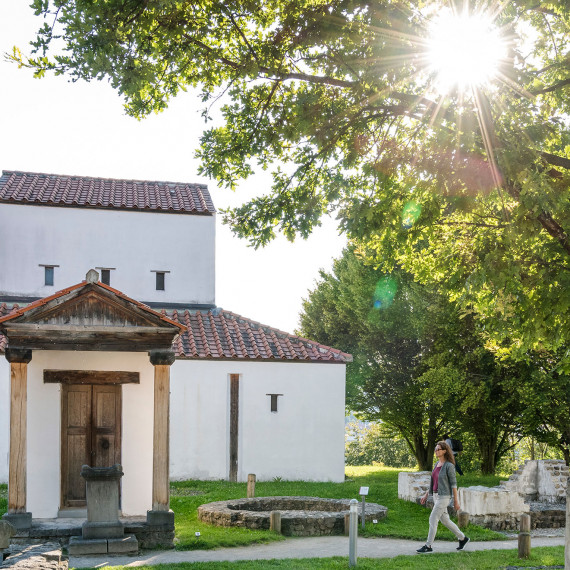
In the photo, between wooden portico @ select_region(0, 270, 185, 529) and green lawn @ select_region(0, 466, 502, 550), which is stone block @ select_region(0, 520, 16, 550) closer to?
wooden portico @ select_region(0, 270, 185, 529)

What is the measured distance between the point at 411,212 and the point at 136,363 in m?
6.86

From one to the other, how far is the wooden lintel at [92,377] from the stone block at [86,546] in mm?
A: 3457

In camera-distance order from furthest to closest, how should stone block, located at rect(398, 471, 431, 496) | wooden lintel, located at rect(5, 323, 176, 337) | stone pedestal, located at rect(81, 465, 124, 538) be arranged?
stone block, located at rect(398, 471, 431, 496)
wooden lintel, located at rect(5, 323, 176, 337)
stone pedestal, located at rect(81, 465, 124, 538)

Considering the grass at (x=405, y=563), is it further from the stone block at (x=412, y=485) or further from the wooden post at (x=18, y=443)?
the stone block at (x=412, y=485)

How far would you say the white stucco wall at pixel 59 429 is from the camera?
15.6 metres

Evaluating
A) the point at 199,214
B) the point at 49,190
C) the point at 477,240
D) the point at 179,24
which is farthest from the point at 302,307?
the point at 179,24

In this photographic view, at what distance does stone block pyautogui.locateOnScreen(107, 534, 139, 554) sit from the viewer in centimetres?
1338

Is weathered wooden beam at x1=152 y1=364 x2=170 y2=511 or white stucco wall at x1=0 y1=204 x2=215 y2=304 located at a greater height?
white stucco wall at x1=0 y1=204 x2=215 y2=304

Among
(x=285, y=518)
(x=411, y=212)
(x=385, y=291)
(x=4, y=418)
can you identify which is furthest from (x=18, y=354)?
(x=385, y=291)

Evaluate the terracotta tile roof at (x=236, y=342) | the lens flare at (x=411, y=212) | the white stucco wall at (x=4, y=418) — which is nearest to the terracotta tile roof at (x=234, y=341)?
the terracotta tile roof at (x=236, y=342)

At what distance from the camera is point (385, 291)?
30359 millimetres

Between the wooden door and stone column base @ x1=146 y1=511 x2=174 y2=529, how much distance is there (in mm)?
2086

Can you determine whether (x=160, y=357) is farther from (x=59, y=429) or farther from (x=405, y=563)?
(x=405, y=563)

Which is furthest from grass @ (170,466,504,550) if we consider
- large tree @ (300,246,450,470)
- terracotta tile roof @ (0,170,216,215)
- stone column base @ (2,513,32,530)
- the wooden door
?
terracotta tile roof @ (0,170,216,215)
